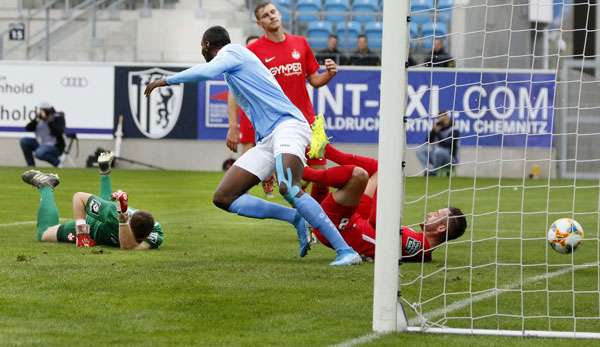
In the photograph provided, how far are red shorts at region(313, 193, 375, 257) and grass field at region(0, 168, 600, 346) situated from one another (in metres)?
0.32

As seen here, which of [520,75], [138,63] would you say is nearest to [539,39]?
[520,75]

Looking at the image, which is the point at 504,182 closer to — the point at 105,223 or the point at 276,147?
the point at 105,223

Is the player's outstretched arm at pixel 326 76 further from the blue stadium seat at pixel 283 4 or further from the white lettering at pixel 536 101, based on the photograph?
the blue stadium seat at pixel 283 4

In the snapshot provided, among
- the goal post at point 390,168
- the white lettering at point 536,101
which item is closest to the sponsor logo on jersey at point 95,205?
the goal post at point 390,168

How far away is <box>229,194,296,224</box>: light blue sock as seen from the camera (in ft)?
30.0

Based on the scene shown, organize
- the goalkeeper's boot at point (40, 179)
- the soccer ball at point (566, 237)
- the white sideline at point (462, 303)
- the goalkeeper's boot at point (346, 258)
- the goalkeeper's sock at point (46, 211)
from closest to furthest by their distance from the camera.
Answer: the white sideline at point (462, 303), the goalkeeper's boot at point (346, 258), the soccer ball at point (566, 237), the goalkeeper's sock at point (46, 211), the goalkeeper's boot at point (40, 179)

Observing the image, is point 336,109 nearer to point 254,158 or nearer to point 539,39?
point 539,39

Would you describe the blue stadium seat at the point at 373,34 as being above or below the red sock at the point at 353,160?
above

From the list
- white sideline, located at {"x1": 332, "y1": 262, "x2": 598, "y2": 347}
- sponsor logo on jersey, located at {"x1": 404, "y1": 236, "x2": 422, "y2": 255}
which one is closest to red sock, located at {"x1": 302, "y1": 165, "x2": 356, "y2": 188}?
sponsor logo on jersey, located at {"x1": 404, "y1": 236, "x2": 422, "y2": 255}

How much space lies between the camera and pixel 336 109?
88.3 ft

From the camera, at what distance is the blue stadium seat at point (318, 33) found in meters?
28.4

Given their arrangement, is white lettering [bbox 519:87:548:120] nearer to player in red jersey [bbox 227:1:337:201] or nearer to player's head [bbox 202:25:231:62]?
player in red jersey [bbox 227:1:337:201]

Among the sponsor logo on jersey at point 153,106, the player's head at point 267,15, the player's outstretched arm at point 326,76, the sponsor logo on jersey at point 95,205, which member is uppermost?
the player's head at point 267,15

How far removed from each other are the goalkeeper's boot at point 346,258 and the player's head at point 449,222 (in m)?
0.56
